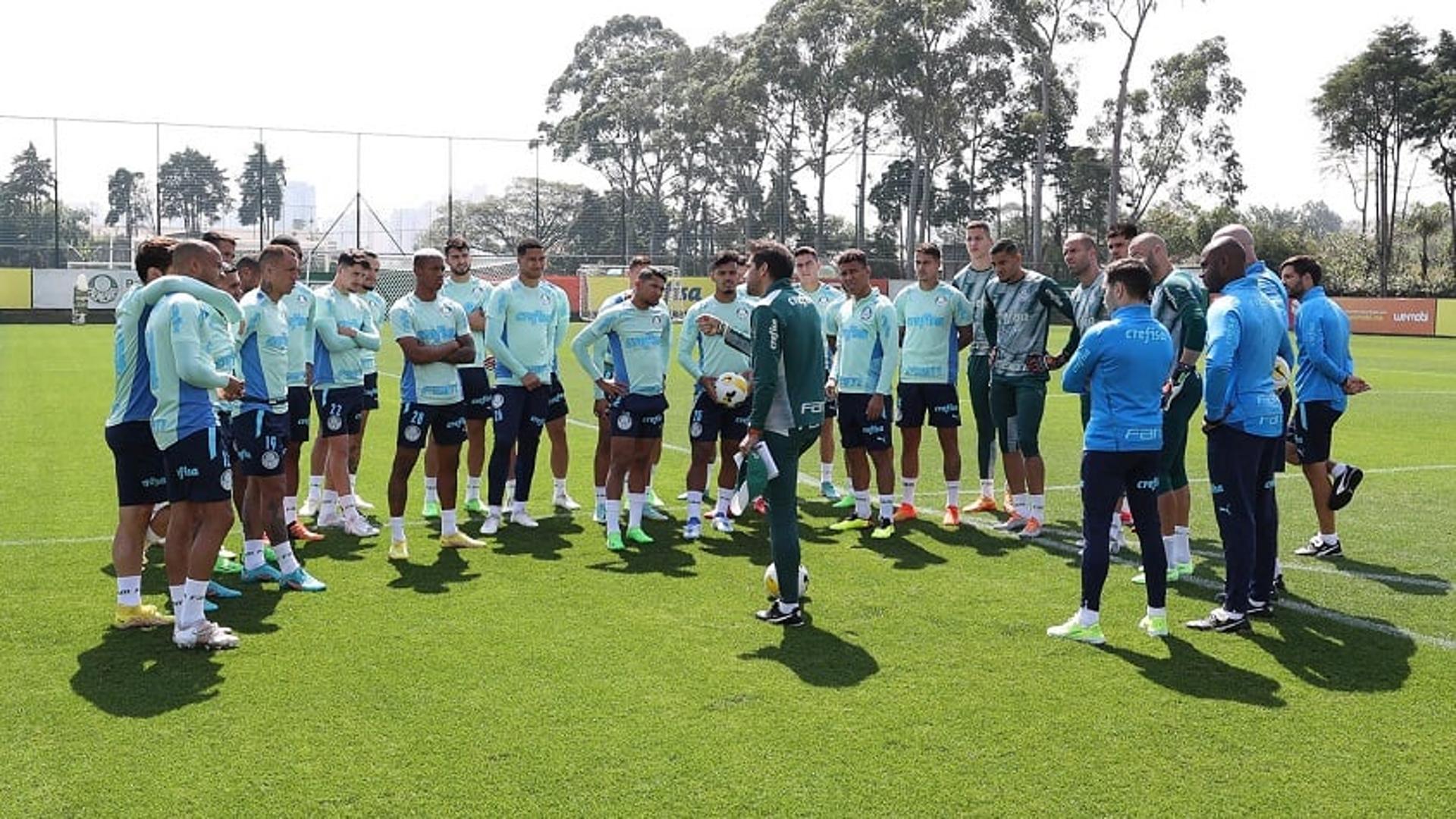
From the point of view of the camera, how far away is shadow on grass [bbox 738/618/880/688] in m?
5.97

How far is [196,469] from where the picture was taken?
6258mm

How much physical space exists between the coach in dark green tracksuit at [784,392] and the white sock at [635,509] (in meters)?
2.51

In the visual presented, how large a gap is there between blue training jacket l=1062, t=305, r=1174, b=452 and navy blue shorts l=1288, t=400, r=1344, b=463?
2.90 m

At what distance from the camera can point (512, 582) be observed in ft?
26.0

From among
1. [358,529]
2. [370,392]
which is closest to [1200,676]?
[358,529]

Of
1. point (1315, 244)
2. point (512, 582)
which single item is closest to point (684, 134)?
point (1315, 244)

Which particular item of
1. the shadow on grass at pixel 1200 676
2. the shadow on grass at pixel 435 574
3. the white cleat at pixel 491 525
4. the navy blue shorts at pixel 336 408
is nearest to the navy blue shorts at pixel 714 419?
the white cleat at pixel 491 525

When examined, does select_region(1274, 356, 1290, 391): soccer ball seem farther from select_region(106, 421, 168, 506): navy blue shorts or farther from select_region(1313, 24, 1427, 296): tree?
select_region(1313, 24, 1427, 296): tree

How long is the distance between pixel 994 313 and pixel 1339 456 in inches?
247

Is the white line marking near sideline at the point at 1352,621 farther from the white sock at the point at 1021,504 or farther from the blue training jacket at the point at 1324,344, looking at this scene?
the blue training jacket at the point at 1324,344

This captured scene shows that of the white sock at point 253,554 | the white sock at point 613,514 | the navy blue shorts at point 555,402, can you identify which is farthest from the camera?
the navy blue shorts at point 555,402

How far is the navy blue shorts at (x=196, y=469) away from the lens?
625 cm

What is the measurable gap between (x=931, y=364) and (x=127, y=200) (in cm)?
5041

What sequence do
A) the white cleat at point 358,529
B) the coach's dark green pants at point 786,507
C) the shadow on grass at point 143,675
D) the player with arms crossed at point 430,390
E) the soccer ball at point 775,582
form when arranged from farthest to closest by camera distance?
the white cleat at point 358,529
the player with arms crossed at point 430,390
the soccer ball at point 775,582
the coach's dark green pants at point 786,507
the shadow on grass at point 143,675
